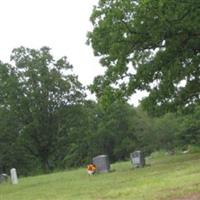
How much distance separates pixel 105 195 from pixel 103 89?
12.7m

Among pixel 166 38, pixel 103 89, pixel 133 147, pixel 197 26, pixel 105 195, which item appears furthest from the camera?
pixel 133 147

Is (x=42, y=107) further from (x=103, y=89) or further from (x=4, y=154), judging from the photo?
(x=103, y=89)

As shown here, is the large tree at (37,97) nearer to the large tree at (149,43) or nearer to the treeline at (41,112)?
the treeline at (41,112)

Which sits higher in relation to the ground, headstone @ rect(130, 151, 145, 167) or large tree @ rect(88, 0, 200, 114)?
large tree @ rect(88, 0, 200, 114)

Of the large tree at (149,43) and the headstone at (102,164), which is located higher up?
the large tree at (149,43)

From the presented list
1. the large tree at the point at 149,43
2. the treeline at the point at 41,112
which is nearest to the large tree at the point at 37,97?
the treeline at the point at 41,112

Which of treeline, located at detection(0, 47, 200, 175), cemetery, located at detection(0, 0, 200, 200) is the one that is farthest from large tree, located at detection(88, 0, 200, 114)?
treeline, located at detection(0, 47, 200, 175)

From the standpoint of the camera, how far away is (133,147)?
71.3 m

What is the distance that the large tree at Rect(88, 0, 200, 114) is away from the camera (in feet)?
70.6

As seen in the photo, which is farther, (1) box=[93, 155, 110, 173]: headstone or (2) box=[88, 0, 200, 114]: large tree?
(1) box=[93, 155, 110, 173]: headstone

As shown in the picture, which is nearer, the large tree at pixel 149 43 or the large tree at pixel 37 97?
the large tree at pixel 149 43

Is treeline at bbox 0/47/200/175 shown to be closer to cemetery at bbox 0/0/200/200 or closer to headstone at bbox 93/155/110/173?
cemetery at bbox 0/0/200/200

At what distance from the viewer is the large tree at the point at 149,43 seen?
21516 mm

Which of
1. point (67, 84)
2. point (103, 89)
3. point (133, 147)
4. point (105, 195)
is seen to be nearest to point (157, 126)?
point (133, 147)
